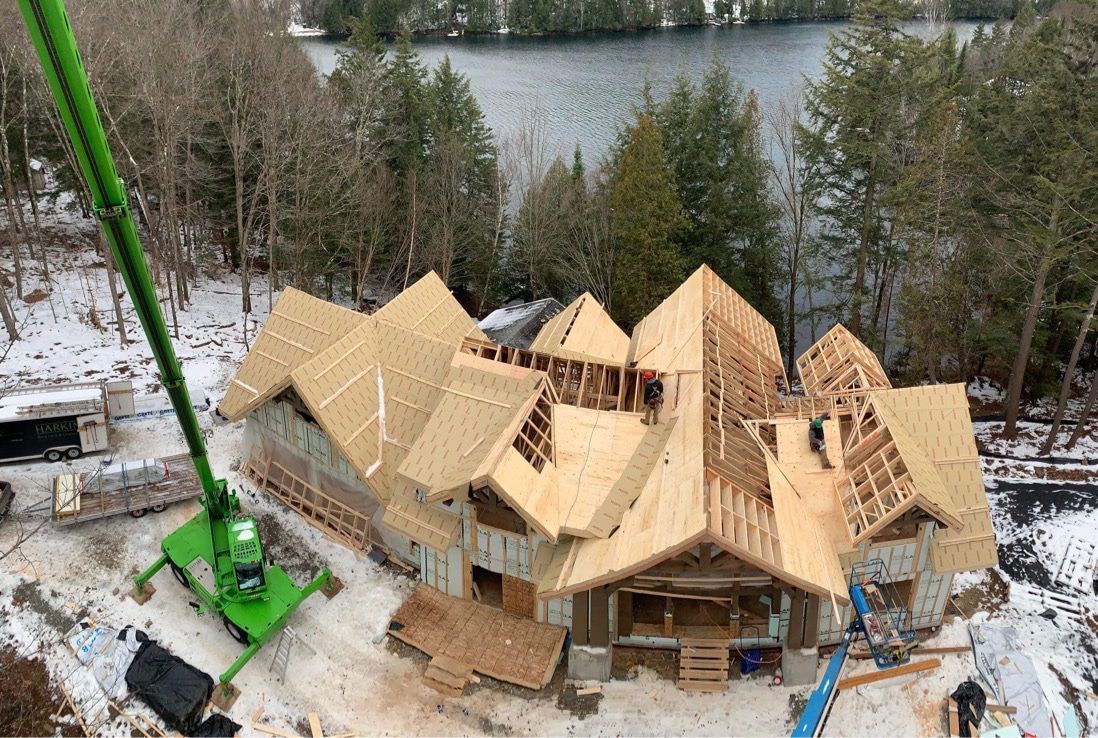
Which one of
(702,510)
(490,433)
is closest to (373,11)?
(490,433)

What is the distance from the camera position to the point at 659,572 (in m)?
17.7

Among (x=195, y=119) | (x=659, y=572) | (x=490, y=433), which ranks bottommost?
(x=659, y=572)

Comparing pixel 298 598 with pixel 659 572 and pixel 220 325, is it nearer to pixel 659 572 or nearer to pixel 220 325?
pixel 659 572

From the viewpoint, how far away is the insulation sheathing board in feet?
82.0

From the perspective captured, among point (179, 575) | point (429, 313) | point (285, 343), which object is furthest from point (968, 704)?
point (285, 343)

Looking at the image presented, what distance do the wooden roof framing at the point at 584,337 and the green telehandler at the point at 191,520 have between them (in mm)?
9836

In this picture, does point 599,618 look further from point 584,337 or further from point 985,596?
point 985,596

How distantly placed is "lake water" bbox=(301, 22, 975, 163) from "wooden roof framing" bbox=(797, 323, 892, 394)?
1022 inches

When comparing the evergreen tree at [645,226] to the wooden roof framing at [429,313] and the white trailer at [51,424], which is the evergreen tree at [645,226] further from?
the white trailer at [51,424]

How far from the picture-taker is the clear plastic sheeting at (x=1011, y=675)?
18.1 metres

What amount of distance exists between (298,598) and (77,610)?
6.01m

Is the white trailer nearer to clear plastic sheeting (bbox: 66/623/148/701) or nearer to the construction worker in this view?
clear plastic sheeting (bbox: 66/623/148/701)

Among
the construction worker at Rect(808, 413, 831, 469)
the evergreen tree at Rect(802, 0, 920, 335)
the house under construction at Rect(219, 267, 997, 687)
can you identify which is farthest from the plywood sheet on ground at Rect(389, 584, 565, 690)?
the evergreen tree at Rect(802, 0, 920, 335)

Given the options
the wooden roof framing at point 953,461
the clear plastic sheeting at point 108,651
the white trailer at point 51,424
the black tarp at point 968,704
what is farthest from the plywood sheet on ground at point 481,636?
the white trailer at point 51,424
